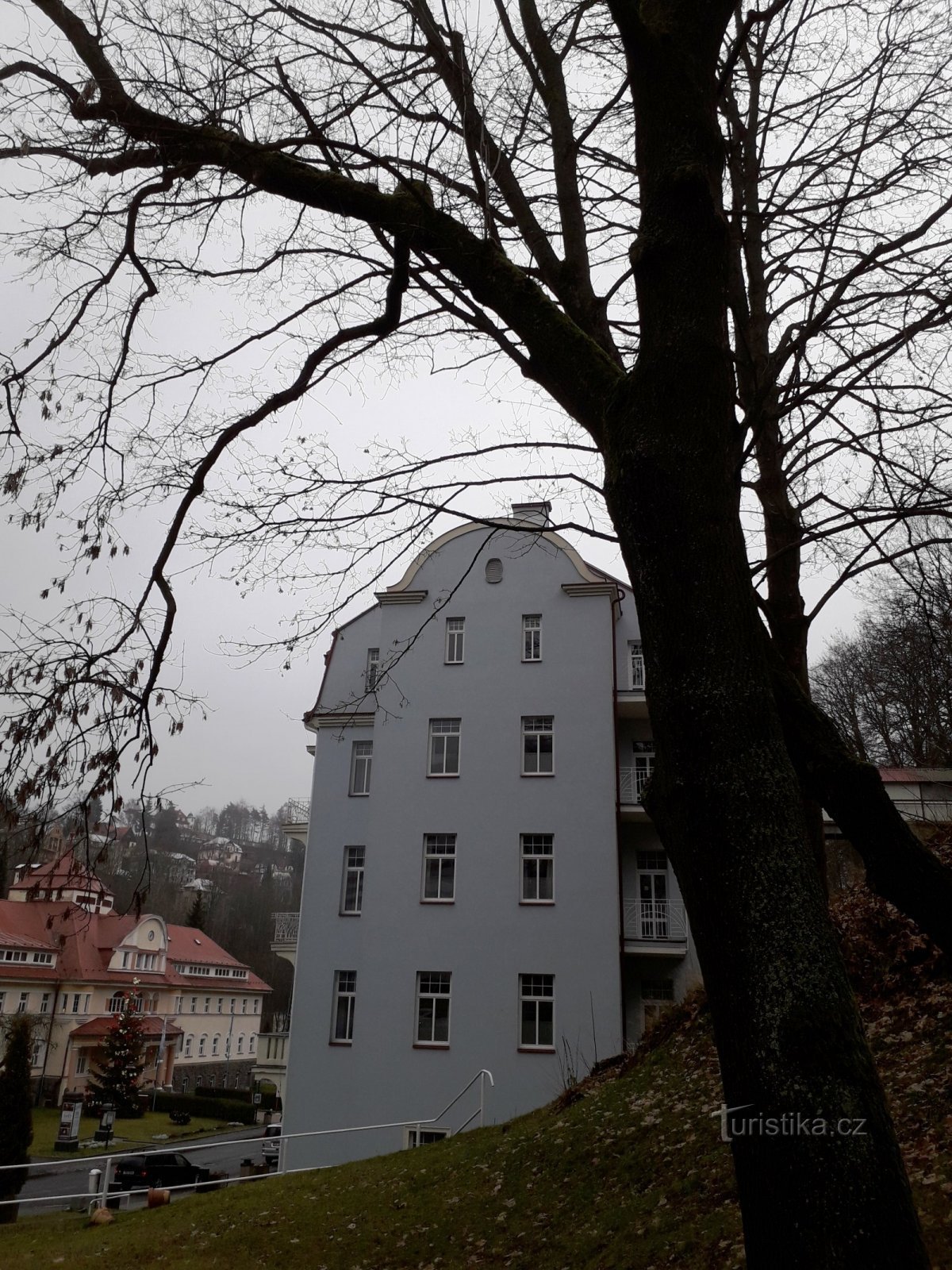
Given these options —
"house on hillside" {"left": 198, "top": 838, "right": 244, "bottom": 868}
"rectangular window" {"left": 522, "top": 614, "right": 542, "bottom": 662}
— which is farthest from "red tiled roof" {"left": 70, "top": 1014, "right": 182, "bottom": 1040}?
"house on hillside" {"left": 198, "top": 838, "right": 244, "bottom": 868}

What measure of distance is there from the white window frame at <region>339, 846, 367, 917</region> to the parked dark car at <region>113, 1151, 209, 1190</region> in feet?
25.2

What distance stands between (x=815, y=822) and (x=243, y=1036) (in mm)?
63159

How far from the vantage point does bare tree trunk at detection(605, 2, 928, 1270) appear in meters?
2.20

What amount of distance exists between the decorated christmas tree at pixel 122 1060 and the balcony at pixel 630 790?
1176 inches

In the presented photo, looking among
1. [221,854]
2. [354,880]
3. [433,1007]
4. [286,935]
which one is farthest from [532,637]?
[221,854]

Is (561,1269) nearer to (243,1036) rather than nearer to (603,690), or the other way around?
(603,690)

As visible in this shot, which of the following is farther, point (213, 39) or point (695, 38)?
point (213, 39)

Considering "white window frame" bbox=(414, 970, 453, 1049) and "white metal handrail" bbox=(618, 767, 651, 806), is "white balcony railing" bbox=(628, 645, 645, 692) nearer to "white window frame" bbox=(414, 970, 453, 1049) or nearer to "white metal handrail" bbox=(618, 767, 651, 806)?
"white metal handrail" bbox=(618, 767, 651, 806)

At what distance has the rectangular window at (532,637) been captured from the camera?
2292cm

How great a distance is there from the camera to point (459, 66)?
5.82 m

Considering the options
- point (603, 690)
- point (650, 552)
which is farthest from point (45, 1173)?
point (650, 552)

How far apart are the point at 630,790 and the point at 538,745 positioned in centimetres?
249

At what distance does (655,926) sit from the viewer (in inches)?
814

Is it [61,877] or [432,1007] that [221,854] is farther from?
[432,1007]
